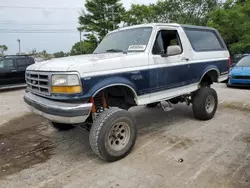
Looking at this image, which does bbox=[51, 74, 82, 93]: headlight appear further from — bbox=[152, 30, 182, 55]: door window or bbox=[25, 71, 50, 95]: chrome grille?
bbox=[152, 30, 182, 55]: door window

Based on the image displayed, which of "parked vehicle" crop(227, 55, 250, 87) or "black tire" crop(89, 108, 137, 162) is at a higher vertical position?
"parked vehicle" crop(227, 55, 250, 87)

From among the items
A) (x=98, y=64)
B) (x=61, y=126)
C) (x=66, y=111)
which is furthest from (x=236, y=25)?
(x=66, y=111)

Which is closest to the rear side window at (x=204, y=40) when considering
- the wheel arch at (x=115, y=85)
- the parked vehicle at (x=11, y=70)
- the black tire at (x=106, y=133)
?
the wheel arch at (x=115, y=85)

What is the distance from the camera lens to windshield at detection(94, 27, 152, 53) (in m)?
4.12

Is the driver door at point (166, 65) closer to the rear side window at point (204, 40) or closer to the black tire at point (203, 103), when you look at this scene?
the rear side window at point (204, 40)

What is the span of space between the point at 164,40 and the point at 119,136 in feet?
6.90

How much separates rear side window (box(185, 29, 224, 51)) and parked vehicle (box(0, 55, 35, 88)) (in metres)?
9.87

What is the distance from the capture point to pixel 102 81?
332cm

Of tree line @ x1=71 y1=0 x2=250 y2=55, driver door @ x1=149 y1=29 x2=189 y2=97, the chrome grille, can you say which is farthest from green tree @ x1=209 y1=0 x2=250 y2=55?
the chrome grille

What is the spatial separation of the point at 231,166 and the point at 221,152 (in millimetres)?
463

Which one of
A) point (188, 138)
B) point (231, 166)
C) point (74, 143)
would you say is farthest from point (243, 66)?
point (74, 143)

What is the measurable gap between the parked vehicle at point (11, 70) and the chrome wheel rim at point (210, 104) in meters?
10.1

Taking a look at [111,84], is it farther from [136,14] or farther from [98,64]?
[136,14]

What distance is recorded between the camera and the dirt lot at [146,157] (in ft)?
9.89
